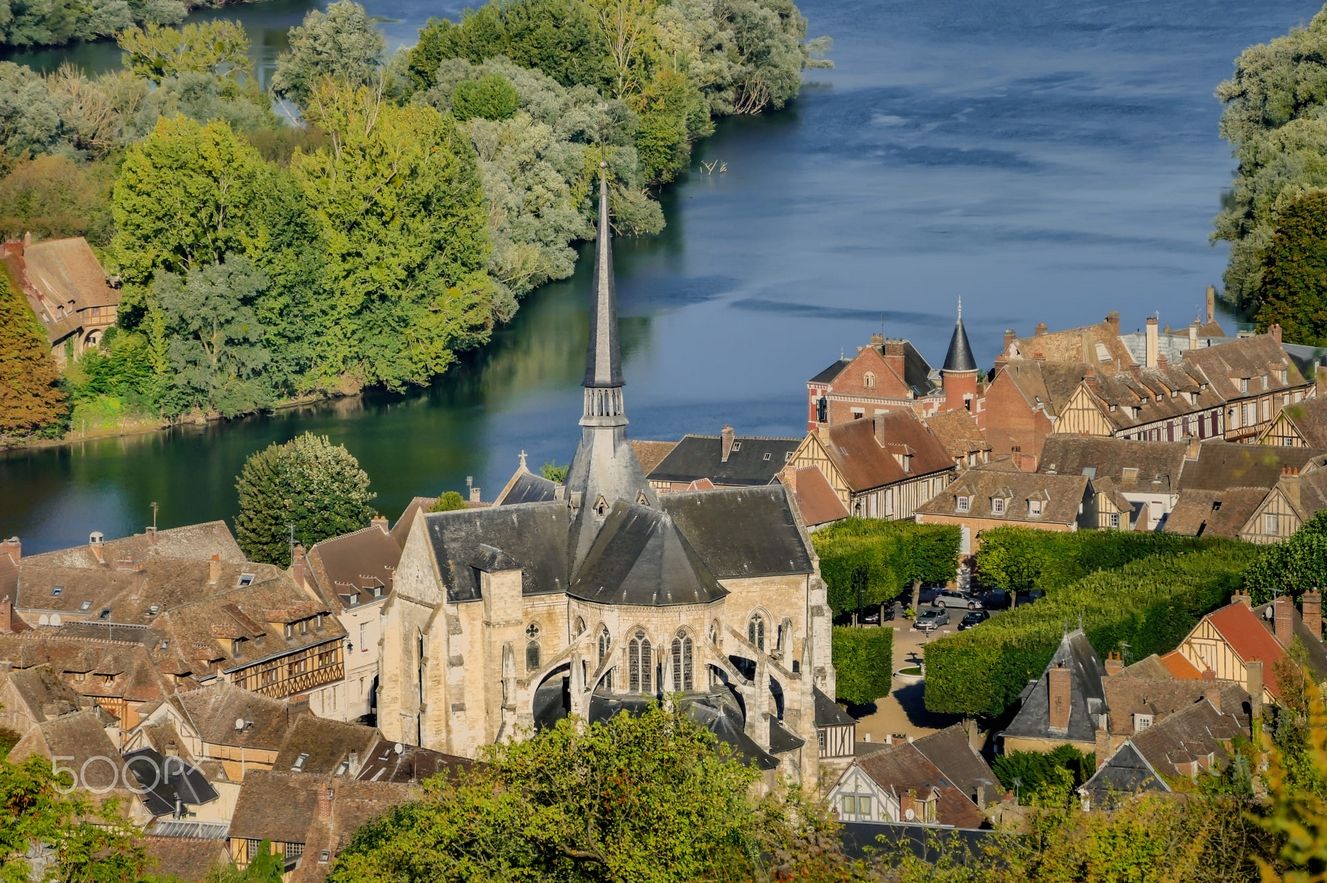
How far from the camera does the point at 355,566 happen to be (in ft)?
256

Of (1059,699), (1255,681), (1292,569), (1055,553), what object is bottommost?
(1055,553)

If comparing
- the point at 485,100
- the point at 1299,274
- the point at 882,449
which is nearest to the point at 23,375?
the point at 882,449

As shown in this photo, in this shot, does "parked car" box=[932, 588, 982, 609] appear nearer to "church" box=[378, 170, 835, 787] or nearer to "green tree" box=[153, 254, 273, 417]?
"church" box=[378, 170, 835, 787]

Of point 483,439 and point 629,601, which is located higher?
point 629,601

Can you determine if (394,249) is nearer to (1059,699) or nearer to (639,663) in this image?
(639,663)

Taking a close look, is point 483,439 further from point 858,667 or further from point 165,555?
point 858,667

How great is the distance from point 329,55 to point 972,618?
7626 centimetres

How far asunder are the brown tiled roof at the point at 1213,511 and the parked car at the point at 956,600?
5953 millimetres

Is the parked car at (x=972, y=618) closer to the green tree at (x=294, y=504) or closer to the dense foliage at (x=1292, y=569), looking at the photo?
the dense foliage at (x=1292, y=569)

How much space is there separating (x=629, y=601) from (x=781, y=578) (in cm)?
441

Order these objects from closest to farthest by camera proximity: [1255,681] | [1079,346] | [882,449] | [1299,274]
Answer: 1. [1255,681]
2. [882,449]
3. [1079,346]
4. [1299,274]

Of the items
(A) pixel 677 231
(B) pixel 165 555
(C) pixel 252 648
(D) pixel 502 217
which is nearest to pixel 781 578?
(C) pixel 252 648

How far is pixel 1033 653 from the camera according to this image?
7050 cm

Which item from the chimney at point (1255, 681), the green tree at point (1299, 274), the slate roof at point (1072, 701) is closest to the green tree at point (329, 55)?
the green tree at point (1299, 274)
